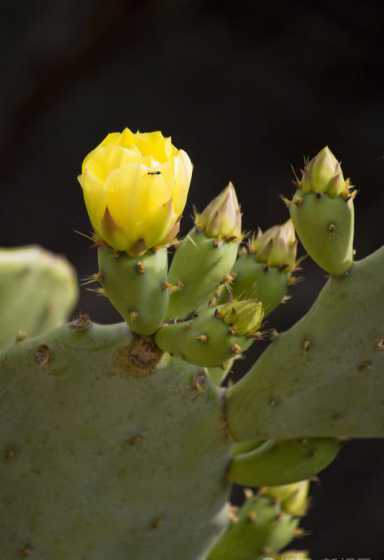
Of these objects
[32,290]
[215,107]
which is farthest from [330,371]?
[215,107]

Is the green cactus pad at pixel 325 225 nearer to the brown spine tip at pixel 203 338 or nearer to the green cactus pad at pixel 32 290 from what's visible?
the brown spine tip at pixel 203 338

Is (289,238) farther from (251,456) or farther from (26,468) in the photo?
(26,468)

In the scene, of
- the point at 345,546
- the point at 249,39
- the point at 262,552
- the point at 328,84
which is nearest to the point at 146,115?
the point at 249,39

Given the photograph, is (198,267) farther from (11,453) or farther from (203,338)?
(11,453)

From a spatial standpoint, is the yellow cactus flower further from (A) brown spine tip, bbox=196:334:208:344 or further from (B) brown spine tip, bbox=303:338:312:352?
(B) brown spine tip, bbox=303:338:312:352

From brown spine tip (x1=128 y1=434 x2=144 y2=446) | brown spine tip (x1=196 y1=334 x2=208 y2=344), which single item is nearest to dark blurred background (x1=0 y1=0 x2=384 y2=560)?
brown spine tip (x1=128 y1=434 x2=144 y2=446)

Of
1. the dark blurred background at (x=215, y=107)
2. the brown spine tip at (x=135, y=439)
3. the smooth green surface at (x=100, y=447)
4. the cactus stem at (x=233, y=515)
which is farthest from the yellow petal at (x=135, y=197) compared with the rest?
the dark blurred background at (x=215, y=107)
